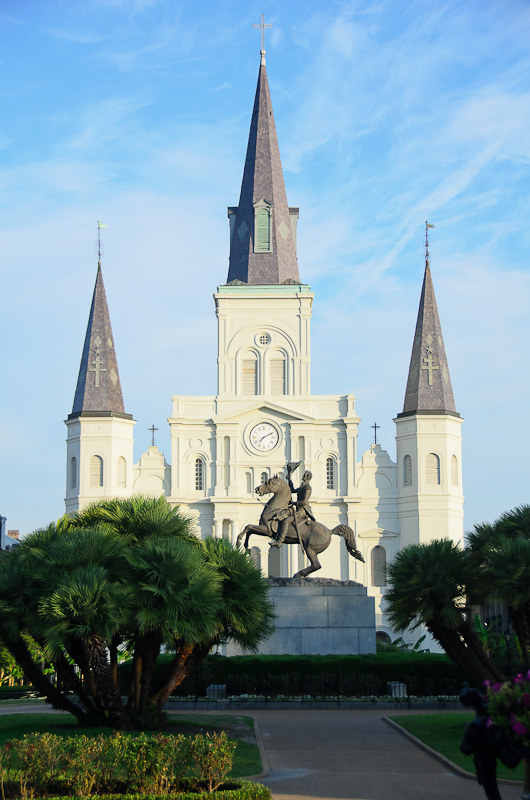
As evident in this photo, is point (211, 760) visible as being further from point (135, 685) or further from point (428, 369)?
point (428, 369)

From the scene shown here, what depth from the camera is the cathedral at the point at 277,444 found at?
71062 mm

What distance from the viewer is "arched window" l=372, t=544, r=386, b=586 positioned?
230 ft

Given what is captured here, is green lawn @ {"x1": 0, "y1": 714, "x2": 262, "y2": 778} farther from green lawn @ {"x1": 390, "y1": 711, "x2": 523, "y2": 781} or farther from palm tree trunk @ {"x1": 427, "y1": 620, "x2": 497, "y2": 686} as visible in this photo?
palm tree trunk @ {"x1": 427, "y1": 620, "x2": 497, "y2": 686}

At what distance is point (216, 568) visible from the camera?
77.9 ft

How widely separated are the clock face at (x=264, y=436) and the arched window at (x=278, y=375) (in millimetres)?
2886

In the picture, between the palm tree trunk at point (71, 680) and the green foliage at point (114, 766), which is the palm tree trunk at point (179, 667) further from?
the green foliage at point (114, 766)

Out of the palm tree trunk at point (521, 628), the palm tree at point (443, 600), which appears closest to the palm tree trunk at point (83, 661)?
the palm tree at point (443, 600)

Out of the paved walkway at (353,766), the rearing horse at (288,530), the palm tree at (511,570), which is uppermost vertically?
the rearing horse at (288,530)

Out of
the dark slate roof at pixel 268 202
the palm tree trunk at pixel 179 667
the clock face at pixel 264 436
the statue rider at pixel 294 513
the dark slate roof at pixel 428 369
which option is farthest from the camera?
the dark slate roof at pixel 268 202

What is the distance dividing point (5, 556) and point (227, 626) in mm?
5048

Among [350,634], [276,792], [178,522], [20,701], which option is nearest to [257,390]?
[20,701]

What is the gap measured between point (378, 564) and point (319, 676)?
40998 mm

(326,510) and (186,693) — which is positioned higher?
(326,510)

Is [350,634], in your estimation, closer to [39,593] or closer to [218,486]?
[39,593]
